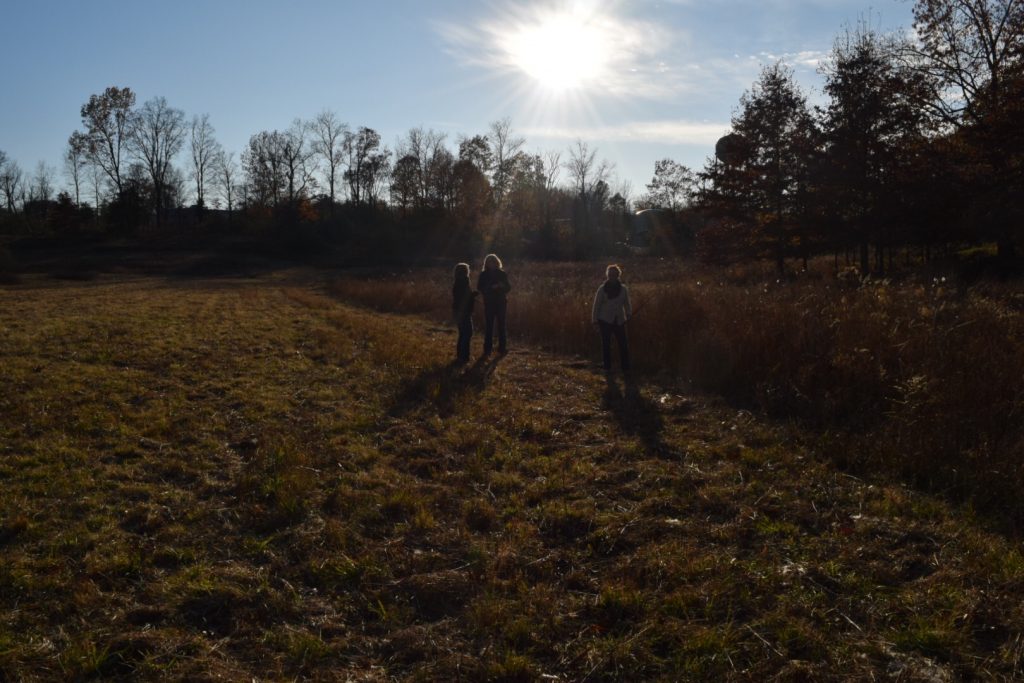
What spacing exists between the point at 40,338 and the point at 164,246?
4994cm

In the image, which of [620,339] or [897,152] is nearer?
[620,339]

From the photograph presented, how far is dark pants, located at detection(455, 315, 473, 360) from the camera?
11.7 m

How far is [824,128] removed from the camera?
84.9ft

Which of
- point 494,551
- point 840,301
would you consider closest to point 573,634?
point 494,551

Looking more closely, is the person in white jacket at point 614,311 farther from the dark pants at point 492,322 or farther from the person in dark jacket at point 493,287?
the dark pants at point 492,322

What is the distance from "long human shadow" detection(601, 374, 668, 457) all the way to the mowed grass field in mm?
65

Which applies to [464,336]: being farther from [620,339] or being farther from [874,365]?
[874,365]

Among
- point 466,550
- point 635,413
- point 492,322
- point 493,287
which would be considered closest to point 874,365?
point 635,413

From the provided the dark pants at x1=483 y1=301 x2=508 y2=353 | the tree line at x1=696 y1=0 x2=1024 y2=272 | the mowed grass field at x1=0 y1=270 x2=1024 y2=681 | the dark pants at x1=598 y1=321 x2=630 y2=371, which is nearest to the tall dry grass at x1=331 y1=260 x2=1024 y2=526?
the dark pants at x1=598 y1=321 x2=630 y2=371

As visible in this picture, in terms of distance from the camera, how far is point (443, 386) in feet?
32.2

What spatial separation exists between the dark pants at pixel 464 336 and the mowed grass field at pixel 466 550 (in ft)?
10.0

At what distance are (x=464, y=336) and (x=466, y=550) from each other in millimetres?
7362

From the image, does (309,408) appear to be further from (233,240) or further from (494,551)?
(233,240)

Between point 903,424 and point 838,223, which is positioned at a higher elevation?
point 838,223
